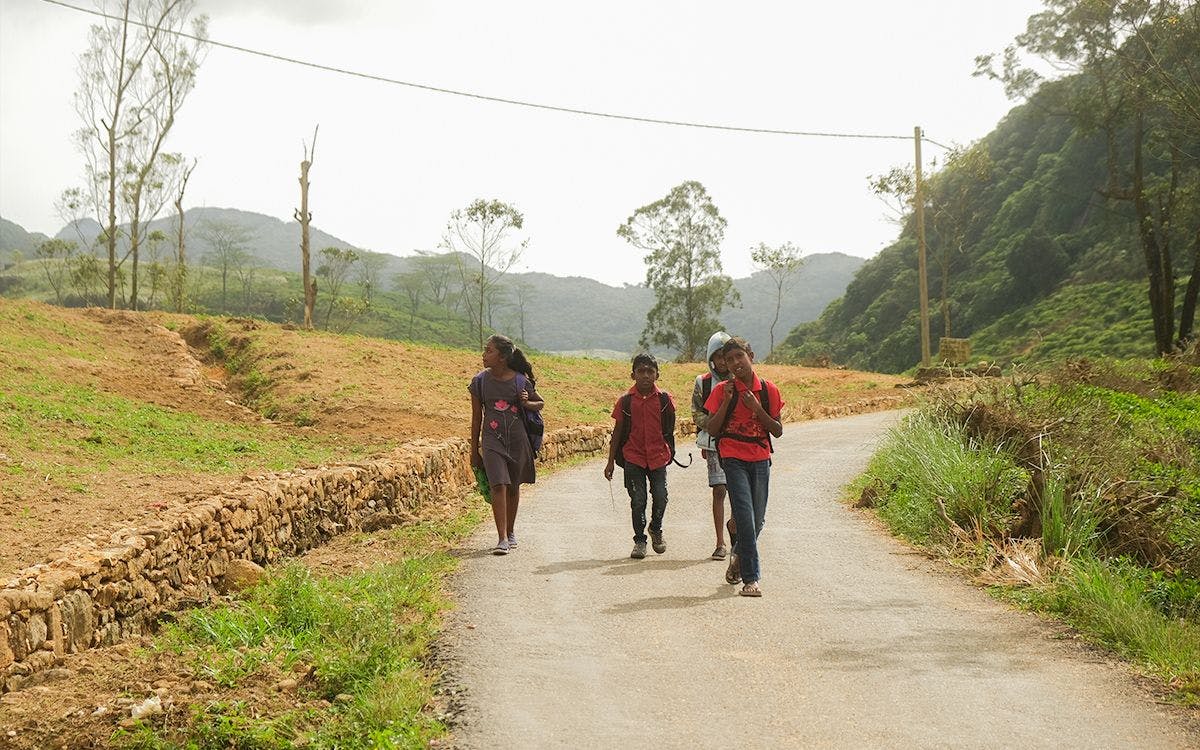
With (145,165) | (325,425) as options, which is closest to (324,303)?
(145,165)

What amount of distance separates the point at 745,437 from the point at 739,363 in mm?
549

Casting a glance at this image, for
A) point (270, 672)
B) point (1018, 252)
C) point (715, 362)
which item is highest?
point (1018, 252)

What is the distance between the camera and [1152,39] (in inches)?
991

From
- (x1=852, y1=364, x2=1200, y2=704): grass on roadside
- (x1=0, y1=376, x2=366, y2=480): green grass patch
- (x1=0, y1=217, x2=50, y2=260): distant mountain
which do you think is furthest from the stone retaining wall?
(x1=0, y1=217, x2=50, y2=260): distant mountain

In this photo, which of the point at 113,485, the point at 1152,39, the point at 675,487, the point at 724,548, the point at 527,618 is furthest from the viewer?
the point at 1152,39

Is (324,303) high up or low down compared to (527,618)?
up

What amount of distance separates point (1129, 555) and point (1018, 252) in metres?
55.2

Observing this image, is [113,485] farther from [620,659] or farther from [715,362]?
[620,659]

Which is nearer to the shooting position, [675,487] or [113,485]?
[113,485]

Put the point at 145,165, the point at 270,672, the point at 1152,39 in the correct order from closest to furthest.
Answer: the point at 270,672
the point at 1152,39
the point at 145,165

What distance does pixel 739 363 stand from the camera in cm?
665

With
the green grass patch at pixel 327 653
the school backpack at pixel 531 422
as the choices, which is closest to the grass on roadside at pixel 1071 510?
the school backpack at pixel 531 422

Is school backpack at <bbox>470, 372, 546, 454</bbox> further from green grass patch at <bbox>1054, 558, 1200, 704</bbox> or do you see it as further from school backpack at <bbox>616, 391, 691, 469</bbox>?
green grass patch at <bbox>1054, 558, 1200, 704</bbox>

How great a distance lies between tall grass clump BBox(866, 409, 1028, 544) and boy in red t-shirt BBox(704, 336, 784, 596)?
8.68 ft
